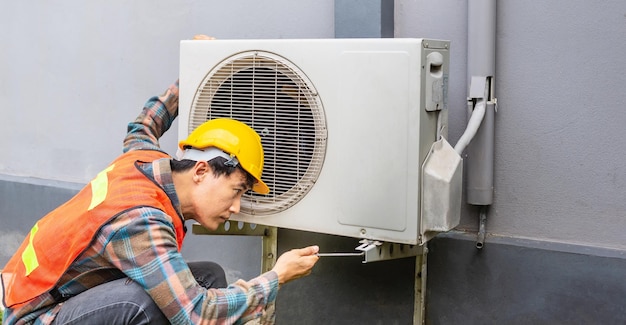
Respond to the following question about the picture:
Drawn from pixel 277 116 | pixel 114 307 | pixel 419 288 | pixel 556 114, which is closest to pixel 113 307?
pixel 114 307

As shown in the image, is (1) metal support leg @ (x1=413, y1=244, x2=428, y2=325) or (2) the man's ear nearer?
(2) the man's ear

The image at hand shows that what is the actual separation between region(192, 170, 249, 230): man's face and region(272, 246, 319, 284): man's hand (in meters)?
0.22

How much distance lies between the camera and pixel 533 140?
280 centimetres

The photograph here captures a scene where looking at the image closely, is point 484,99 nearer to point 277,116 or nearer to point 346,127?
point 346,127

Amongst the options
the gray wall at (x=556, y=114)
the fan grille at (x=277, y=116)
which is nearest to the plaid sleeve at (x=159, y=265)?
the fan grille at (x=277, y=116)

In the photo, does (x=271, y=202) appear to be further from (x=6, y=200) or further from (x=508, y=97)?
(x=6, y=200)

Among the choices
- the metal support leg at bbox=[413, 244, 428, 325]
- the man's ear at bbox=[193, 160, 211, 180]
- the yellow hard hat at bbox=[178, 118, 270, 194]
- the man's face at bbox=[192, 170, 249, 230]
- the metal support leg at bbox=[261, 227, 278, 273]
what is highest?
the yellow hard hat at bbox=[178, 118, 270, 194]

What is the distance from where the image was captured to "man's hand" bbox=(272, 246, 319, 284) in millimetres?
2391

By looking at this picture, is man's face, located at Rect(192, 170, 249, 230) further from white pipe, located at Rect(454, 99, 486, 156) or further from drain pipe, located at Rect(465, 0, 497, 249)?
drain pipe, located at Rect(465, 0, 497, 249)

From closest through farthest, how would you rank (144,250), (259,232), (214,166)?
(144,250)
(214,166)
(259,232)

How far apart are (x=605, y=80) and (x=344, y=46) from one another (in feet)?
2.91

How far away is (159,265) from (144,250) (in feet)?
0.19

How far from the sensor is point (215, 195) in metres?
2.36

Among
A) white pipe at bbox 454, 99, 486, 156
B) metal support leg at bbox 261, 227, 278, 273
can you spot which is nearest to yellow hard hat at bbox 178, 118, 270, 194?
metal support leg at bbox 261, 227, 278, 273
